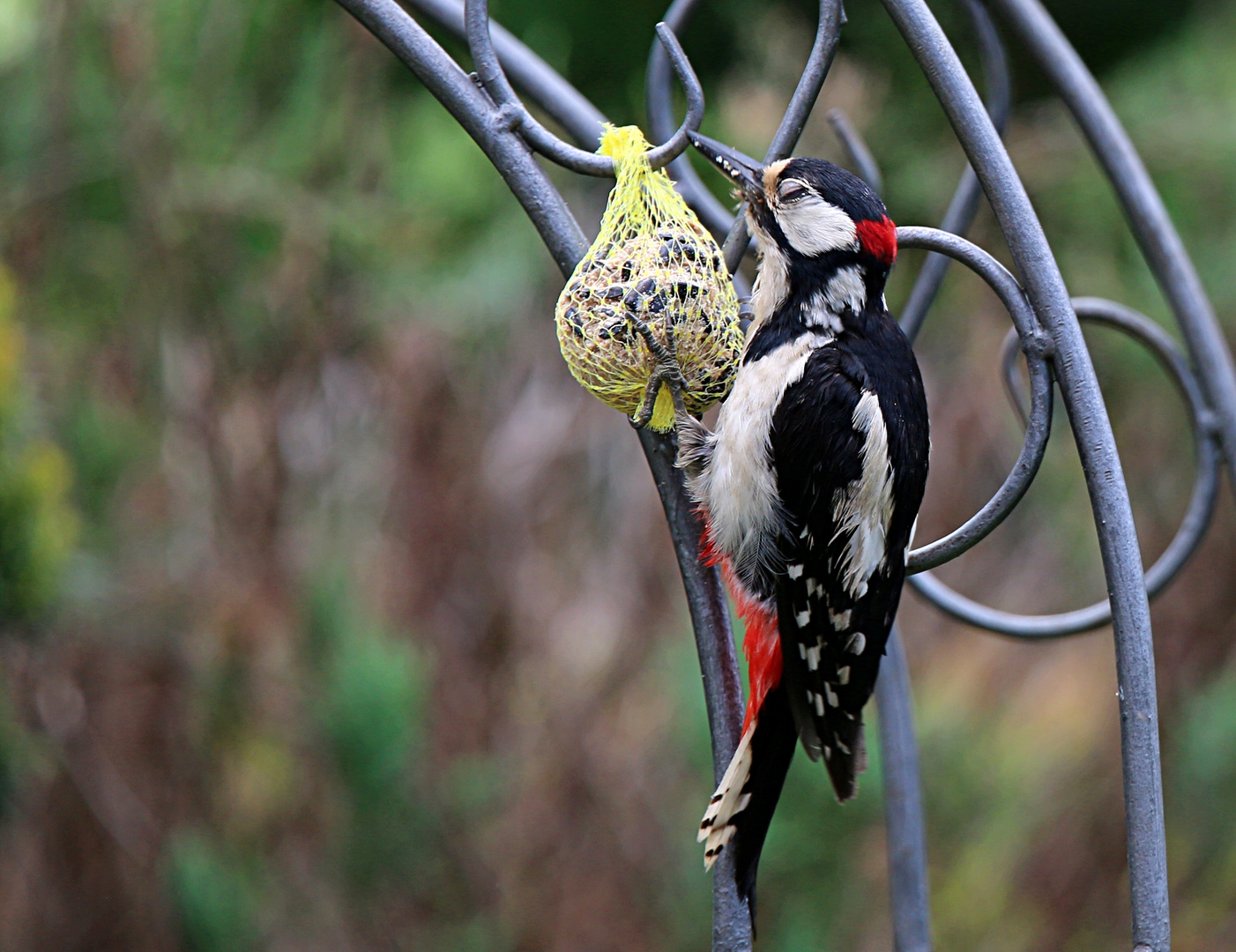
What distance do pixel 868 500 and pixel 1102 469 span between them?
33 centimetres

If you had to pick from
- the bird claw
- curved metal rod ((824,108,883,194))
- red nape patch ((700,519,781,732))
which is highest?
curved metal rod ((824,108,883,194))

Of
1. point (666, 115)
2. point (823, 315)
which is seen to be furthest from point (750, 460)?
point (666, 115)

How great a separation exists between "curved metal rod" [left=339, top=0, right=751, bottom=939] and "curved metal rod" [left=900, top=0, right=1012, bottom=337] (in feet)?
2.04

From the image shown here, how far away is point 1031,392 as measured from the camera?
3.67 feet

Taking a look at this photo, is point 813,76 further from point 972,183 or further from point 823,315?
point 972,183

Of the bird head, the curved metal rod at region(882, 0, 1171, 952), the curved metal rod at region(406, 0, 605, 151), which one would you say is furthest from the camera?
the curved metal rod at region(406, 0, 605, 151)

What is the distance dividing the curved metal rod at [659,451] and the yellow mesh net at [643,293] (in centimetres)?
4

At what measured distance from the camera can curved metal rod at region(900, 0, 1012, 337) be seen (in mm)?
1700

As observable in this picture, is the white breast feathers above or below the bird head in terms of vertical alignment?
below

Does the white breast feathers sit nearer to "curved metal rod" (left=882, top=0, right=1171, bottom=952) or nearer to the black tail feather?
the black tail feather

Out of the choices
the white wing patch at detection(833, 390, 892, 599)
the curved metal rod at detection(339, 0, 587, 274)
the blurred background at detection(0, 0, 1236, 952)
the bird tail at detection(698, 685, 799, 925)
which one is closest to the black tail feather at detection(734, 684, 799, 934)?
the bird tail at detection(698, 685, 799, 925)

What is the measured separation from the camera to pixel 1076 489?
160 inches

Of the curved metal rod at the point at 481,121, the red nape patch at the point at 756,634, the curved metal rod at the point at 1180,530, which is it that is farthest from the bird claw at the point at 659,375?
the curved metal rod at the point at 1180,530

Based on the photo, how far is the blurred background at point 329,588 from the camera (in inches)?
111
